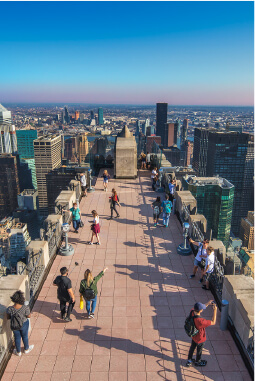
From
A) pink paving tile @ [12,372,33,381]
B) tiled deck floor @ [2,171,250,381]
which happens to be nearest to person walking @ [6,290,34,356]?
pink paving tile @ [12,372,33,381]

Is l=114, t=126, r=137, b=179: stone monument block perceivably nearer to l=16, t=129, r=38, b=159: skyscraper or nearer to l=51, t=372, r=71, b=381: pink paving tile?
l=51, t=372, r=71, b=381: pink paving tile

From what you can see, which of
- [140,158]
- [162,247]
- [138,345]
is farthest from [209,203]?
[138,345]

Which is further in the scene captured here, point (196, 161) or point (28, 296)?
point (196, 161)

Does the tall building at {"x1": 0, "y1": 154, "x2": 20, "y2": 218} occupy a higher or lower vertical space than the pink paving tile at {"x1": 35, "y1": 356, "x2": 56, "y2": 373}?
lower

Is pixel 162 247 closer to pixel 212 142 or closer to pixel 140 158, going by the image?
pixel 140 158

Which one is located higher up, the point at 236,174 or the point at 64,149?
the point at 64,149

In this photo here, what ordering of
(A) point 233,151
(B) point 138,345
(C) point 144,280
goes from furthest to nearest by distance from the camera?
(A) point 233,151, (C) point 144,280, (B) point 138,345
